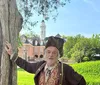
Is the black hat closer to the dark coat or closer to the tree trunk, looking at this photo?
the dark coat

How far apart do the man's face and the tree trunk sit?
0.72m

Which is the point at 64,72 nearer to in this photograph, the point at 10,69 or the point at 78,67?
the point at 10,69

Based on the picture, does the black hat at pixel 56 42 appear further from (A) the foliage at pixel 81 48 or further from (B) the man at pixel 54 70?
(A) the foliage at pixel 81 48

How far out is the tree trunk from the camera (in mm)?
4398

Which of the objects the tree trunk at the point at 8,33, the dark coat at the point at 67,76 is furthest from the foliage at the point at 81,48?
the dark coat at the point at 67,76

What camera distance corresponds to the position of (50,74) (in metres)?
3.82

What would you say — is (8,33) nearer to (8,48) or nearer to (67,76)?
(8,48)

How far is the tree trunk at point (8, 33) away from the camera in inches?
173

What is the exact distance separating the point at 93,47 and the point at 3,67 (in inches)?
1557

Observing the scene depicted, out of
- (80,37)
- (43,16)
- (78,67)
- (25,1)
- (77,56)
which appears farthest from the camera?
(80,37)

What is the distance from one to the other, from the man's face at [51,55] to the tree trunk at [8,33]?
722mm

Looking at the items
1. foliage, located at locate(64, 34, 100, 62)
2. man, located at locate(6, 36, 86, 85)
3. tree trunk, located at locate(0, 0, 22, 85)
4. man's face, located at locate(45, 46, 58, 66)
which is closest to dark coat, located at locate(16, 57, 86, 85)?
man, located at locate(6, 36, 86, 85)

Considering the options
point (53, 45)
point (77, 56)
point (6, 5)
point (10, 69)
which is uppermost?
point (6, 5)

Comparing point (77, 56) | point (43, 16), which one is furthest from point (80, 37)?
point (43, 16)
